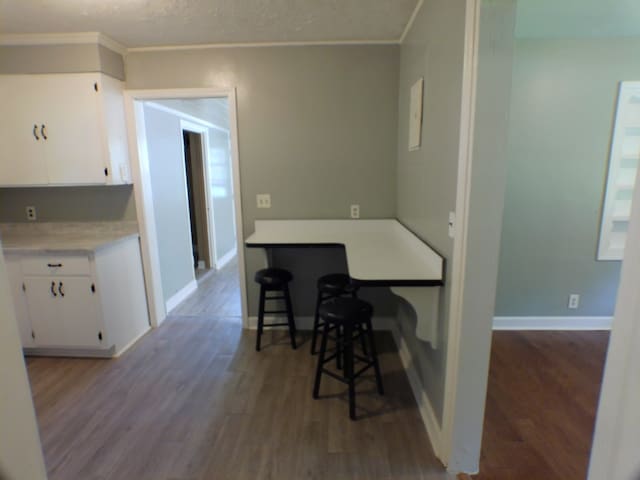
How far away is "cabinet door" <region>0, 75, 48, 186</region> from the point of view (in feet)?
8.21

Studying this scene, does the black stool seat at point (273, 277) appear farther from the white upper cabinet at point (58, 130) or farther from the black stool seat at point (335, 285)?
the white upper cabinet at point (58, 130)

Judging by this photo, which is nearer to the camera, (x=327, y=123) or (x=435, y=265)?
(x=435, y=265)

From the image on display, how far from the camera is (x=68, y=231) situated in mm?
2975

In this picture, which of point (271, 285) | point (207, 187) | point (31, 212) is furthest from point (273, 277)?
point (207, 187)

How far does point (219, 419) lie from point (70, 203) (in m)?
2.31

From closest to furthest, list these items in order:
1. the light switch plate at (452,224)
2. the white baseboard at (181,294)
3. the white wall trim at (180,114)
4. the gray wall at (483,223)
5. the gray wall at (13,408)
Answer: the gray wall at (13,408) → the gray wall at (483,223) → the light switch plate at (452,224) → the white wall trim at (180,114) → the white baseboard at (181,294)

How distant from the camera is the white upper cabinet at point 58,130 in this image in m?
2.50

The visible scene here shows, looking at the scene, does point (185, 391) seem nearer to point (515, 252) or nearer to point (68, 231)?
point (68, 231)

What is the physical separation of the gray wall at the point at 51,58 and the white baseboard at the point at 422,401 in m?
3.06

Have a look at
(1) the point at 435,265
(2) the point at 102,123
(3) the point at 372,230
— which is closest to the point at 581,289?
(3) the point at 372,230

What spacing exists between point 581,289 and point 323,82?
8.99 feet

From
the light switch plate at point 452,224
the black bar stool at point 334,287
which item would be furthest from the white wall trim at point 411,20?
the black bar stool at point 334,287

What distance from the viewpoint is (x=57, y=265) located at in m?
2.44

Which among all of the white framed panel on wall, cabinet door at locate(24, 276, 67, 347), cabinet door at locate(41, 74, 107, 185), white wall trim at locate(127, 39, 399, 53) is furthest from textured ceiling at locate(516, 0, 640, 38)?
cabinet door at locate(24, 276, 67, 347)
